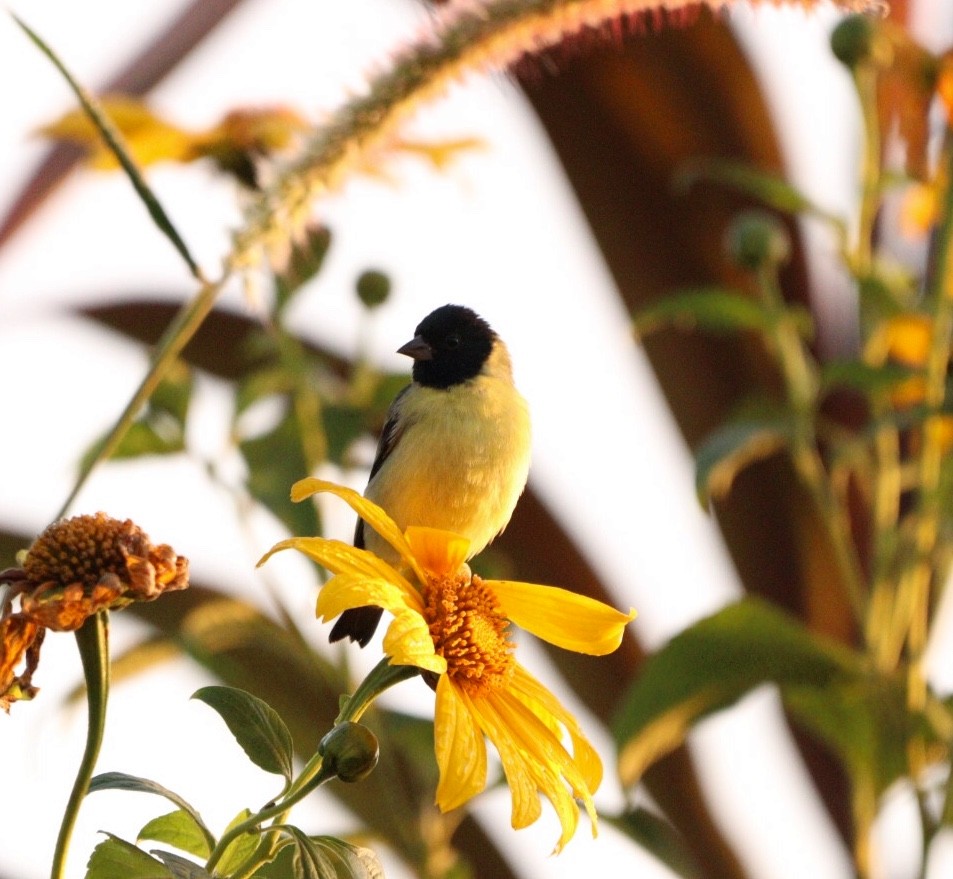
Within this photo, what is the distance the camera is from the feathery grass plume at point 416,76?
1094mm

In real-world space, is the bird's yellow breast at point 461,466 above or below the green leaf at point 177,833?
above

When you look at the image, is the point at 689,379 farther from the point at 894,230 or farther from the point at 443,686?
the point at 443,686

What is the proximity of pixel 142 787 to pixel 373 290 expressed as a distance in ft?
4.78

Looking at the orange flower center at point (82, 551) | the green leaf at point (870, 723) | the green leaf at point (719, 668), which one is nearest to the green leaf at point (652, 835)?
the green leaf at point (719, 668)

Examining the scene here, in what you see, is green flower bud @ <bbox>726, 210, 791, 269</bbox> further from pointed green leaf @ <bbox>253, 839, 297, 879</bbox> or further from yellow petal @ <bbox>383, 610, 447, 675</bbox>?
pointed green leaf @ <bbox>253, 839, 297, 879</bbox>

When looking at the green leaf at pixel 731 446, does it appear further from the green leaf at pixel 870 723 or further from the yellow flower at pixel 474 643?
the yellow flower at pixel 474 643

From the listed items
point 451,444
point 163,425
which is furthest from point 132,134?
point 451,444

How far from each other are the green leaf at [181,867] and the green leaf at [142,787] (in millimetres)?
35

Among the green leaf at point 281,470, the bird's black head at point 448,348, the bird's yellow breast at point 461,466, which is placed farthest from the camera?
the bird's black head at point 448,348

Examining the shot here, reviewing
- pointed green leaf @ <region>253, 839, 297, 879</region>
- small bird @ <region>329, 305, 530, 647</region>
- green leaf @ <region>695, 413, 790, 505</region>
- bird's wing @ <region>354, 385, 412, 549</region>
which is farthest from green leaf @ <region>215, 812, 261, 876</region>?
bird's wing @ <region>354, 385, 412, 549</region>

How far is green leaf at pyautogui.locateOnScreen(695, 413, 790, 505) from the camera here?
5.69 ft

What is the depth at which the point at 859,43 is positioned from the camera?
1993 millimetres

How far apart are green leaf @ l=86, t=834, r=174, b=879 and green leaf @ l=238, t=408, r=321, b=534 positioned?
Result: 110 cm

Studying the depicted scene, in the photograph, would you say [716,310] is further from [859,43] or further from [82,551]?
[82,551]
